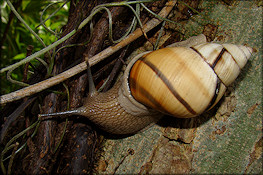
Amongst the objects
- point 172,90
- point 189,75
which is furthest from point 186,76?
point 172,90

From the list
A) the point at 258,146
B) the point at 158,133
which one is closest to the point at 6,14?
the point at 158,133

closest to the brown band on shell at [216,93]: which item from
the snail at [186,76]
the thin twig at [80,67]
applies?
the snail at [186,76]

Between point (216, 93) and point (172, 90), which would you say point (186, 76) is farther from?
point (216, 93)

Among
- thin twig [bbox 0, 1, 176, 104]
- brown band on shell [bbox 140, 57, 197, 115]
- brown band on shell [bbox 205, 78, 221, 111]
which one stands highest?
thin twig [bbox 0, 1, 176, 104]

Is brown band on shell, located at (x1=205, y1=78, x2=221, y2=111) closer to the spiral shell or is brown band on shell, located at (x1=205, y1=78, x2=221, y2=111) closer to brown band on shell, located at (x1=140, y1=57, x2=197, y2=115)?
the spiral shell

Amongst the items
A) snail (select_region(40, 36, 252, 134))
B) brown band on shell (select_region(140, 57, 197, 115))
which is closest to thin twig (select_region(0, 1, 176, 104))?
snail (select_region(40, 36, 252, 134))

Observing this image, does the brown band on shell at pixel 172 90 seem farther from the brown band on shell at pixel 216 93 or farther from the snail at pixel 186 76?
the brown band on shell at pixel 216 93

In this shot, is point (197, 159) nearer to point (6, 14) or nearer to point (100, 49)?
point (100, 49)
